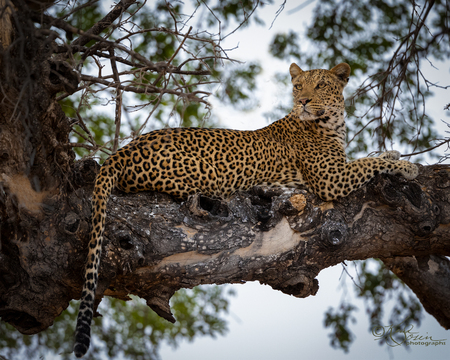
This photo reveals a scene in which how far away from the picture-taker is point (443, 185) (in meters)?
5.41

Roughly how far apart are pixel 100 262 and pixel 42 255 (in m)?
0.50

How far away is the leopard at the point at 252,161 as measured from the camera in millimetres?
4844

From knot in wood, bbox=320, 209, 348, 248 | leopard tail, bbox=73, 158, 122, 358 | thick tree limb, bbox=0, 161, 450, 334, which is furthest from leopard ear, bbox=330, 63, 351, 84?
leopard tail, bbox=73, 158, 122, 358

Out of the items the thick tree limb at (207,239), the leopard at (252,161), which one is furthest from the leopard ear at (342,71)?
the thick tree limb at (207,239)

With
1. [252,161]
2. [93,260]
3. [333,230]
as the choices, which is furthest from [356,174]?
[93,260]

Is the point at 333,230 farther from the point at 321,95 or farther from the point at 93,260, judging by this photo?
the point at 93,260

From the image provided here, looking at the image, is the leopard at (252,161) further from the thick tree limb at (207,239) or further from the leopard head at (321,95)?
the thick tree limb at (207,239)

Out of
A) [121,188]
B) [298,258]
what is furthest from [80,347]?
[298,258]

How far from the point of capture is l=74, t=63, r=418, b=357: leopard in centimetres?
484

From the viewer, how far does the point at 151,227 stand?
14.8 feet

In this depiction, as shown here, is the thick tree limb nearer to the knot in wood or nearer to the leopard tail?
the knot in wood

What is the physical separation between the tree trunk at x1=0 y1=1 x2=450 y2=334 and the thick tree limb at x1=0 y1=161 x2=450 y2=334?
1 cm

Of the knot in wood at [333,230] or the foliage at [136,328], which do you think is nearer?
the knot in wood at [333,230]

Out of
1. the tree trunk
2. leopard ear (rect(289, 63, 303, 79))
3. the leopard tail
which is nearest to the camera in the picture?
the leopard tail
